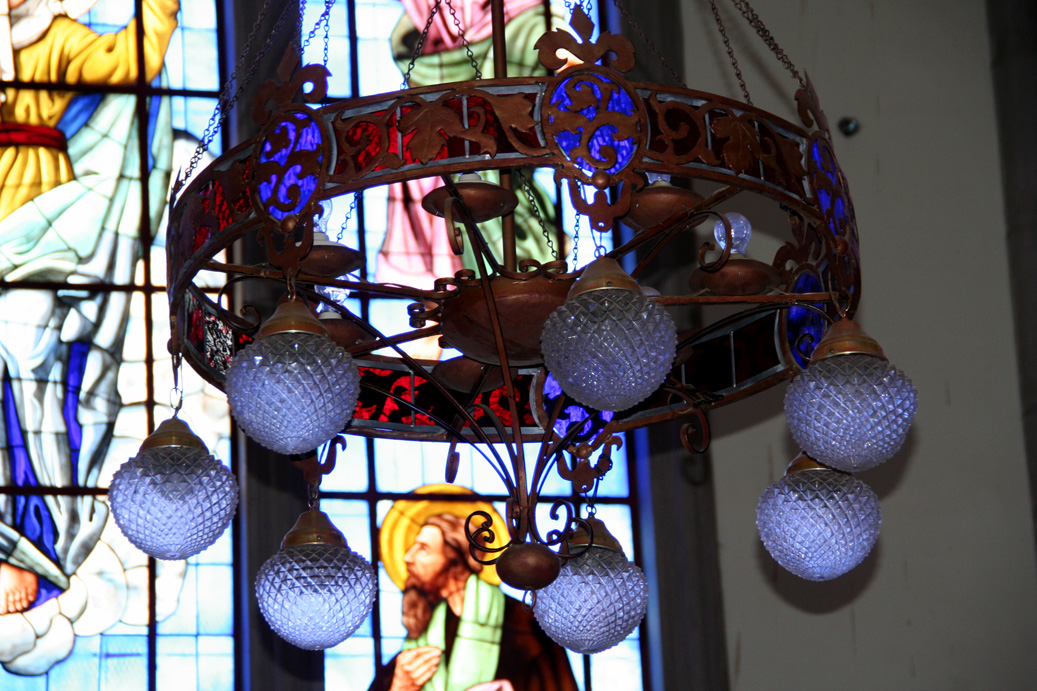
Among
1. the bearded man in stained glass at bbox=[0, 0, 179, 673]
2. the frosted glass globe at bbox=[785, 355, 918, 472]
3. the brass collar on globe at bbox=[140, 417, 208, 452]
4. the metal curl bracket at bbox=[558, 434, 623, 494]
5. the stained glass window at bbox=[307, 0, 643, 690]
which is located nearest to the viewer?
the frosted glass globe at bbox=[785, 355, 918, 472]

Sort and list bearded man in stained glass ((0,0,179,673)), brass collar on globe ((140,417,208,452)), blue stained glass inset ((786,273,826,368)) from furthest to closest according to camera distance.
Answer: bearded man in stained glass ((0,0,179,673)) → blue stained glass inset ((786,273,826,368)) → brass collar on globe ((140,417,208,452))

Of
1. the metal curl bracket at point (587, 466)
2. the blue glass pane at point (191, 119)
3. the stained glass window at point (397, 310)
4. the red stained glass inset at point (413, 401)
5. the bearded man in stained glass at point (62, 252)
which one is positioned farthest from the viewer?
the blue glass pane at point (191, 119)

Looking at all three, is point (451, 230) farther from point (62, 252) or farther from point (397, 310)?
point (62, 252)

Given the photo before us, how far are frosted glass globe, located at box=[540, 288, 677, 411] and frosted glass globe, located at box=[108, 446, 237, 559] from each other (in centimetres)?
72

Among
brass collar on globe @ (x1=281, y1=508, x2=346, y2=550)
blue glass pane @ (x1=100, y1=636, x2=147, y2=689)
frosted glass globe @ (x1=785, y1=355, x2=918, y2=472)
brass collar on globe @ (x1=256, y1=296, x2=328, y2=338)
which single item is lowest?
blue glass pane @ (x1=100, y1=636, x2=147, y2=689)

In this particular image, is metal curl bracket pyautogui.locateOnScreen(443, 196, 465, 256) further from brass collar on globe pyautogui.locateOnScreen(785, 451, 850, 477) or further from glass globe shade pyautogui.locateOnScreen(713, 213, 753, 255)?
brass collar on globe pyautogui.locateOnScreen(785, 451, 850, 477)

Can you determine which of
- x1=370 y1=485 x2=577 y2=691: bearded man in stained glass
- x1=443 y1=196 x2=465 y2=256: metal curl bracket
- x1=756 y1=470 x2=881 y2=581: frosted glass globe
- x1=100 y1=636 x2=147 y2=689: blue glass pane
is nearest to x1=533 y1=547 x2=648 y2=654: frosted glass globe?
x1=756 y1=470 x2=881 y2=581: frosted glass globe

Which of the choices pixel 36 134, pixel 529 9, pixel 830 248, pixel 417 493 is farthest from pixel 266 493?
pixel 830 248

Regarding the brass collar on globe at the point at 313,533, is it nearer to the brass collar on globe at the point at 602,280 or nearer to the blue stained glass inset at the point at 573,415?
the blue stained glass inset at the point at 573,415

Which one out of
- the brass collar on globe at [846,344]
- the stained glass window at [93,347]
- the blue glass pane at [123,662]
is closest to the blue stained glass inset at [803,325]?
the brass collar on globe at [846,344]

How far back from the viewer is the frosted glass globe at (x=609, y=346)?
8.40ft

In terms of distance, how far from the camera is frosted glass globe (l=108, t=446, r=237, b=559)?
288 cm

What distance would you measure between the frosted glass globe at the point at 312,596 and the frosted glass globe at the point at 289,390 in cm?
47

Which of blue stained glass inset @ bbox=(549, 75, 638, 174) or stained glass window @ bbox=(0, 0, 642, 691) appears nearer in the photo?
blue stained glass inset @ bbox=(549, 75, 638, 174)
